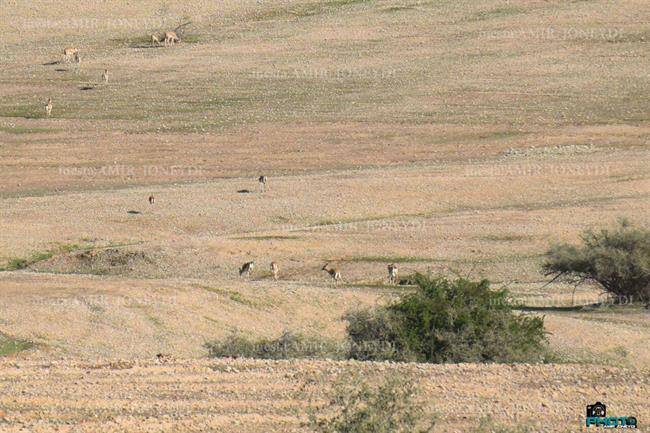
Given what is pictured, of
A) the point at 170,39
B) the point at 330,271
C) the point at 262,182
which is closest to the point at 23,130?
the point at 262,182

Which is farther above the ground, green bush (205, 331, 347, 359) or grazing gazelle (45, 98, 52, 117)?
grazing gazelle (45, 98, 52, 117)

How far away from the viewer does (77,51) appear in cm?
7612

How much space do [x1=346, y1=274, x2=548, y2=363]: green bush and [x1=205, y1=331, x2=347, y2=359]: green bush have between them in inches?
19.6

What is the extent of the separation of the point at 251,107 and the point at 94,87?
7.94 metres

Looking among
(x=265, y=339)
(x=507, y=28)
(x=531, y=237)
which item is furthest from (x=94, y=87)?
(x=265, y=339)

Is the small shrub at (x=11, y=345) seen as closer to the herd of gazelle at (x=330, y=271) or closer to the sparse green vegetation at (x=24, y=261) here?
the sparse green vegetation at (x=24, y=261)

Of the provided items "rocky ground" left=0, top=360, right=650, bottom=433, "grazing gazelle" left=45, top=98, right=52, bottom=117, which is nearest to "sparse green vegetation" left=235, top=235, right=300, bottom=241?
"rocky ground" left=0, top=360, right=650, bottom=433

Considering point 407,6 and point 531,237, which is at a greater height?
point 407,6

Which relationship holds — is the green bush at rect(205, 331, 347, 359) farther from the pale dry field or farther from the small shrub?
the small shrub

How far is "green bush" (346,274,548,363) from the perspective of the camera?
2595cm

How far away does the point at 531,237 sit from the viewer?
4303cm

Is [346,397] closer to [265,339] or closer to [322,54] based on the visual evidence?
[265,339]

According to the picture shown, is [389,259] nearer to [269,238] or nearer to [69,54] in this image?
[269,238]

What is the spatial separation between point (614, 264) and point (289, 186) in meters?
16.6
